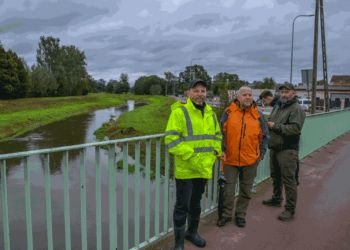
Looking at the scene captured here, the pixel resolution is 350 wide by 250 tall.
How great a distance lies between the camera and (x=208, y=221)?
3.64 m

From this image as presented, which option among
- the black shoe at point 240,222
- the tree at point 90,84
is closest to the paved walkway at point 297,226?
the black shoe at point 240,222

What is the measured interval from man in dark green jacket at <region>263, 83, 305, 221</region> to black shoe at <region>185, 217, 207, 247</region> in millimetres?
1361

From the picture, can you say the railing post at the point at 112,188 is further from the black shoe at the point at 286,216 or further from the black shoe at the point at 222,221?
the black shoe at the point at 286,216

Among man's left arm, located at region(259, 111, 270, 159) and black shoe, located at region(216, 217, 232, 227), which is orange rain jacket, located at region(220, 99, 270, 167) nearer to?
man's left arm, located at region(259, 111, 270, 159)

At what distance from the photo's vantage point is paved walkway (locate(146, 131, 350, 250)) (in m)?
3.14

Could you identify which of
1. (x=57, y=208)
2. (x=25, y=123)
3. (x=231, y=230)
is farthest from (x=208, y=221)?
(x=25, y=123)

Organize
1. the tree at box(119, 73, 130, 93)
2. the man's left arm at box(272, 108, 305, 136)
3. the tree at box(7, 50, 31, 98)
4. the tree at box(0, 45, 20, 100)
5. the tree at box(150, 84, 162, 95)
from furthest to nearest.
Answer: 1. the tree at box(119, 73, 130, 93)
2. the tree at box(150, 84, 162, 95)
3. the tree at box(7, 50, 31, 98)
4. the tree at box(0, 45, 20, 100)
5. the man's left arm at box(272, 108, 305, 136)

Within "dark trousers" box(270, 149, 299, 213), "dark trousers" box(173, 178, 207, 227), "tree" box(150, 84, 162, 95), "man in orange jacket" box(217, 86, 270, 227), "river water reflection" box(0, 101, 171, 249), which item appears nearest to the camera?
"dark trousers" box(173, 178, 207, 227)

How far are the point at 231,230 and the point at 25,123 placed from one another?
24.0 meters

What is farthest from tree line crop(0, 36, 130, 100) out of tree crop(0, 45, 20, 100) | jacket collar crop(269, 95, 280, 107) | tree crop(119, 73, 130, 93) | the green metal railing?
tree crop(119, 73, 130, 93)

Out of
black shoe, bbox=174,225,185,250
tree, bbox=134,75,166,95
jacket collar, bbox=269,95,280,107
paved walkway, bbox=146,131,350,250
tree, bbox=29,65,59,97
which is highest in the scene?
tree, bbox=134,75,166,95

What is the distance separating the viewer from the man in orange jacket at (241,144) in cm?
333

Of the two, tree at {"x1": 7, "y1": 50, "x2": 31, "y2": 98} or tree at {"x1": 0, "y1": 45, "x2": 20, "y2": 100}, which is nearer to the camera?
tree at {"x1": 0, "y1": 45, "x2": 20, "y2": 100}

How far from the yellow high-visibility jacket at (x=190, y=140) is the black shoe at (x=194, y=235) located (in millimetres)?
672
